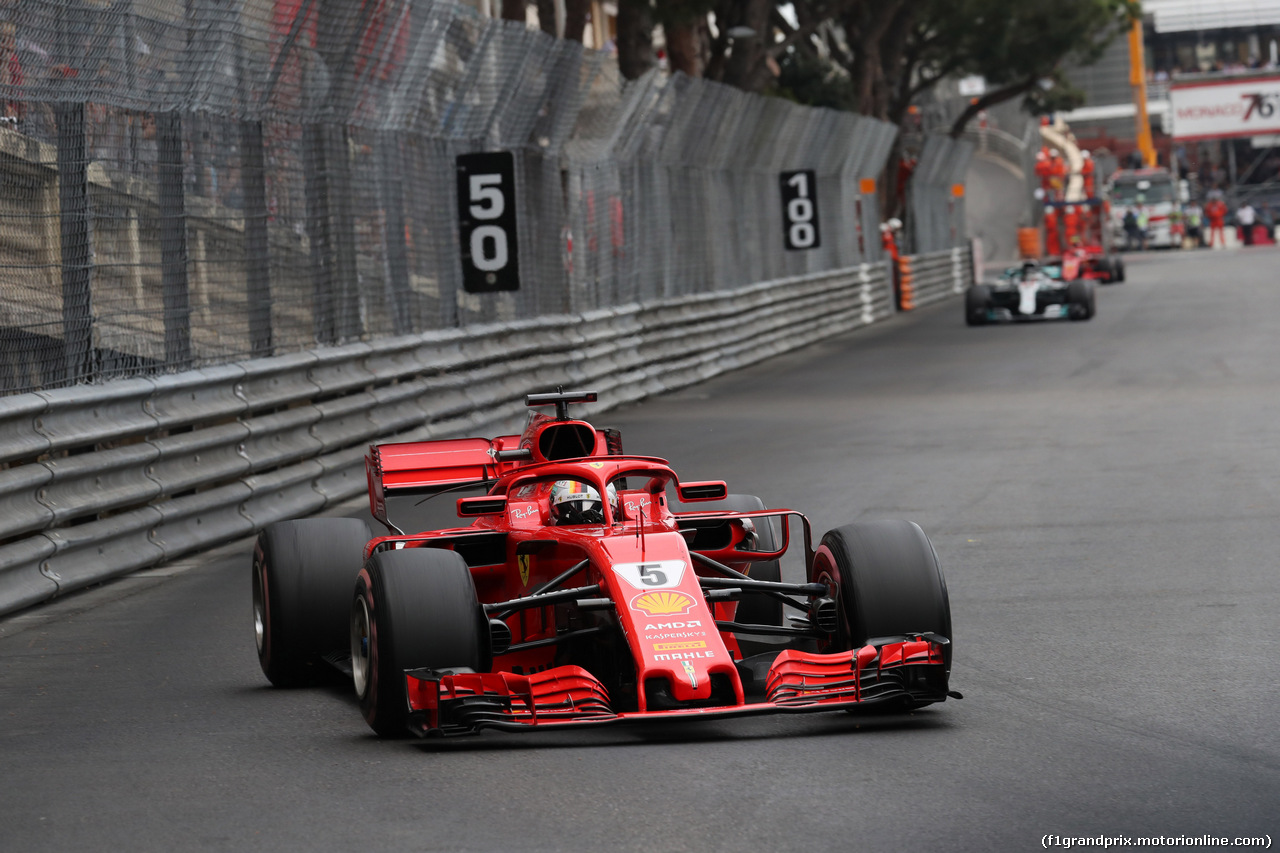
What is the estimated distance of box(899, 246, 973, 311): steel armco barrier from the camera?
1535 inches

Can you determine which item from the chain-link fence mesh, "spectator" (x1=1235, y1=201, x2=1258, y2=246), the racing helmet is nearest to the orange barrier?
the chain-link fence mesh

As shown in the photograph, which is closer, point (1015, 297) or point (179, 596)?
point (179, 596)

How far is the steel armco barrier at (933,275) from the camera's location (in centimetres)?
3900

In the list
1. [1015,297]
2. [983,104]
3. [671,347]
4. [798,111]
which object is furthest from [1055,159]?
[671,347]

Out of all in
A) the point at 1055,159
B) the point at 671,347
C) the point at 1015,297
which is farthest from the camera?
the point at 1055,159

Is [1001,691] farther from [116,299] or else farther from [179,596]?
[116,299]

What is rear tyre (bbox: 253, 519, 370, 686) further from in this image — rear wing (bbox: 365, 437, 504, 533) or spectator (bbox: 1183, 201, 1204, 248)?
spectator (bbox: 1183, 201, 1204, 248)

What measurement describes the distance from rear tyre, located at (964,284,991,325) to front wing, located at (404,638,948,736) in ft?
83.9

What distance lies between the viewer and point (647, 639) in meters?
5.50

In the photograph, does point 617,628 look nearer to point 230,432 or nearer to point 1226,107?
point 230,432

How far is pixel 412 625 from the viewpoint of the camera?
5.60 metres

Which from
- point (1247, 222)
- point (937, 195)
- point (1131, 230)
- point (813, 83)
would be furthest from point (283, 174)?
point (1247, 222)

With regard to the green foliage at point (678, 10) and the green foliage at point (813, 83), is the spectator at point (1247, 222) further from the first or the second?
the green foliage at point (678, 10)

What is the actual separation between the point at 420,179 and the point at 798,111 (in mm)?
13633
